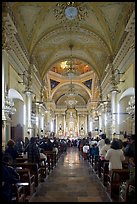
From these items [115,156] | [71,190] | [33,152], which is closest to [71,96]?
[33,152]

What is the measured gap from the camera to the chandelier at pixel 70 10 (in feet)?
45.9

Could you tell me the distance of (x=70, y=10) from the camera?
45.8 ft

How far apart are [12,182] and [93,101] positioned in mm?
30691

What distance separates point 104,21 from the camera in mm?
15742

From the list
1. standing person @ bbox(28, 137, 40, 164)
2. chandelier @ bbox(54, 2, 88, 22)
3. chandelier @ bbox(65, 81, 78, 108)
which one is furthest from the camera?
chandelier @ bbox(65, 81, 78, 108)

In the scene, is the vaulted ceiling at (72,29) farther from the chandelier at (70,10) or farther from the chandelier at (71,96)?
the chandelier at (71,96)

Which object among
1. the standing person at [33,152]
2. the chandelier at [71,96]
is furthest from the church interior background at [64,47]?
the chandelier at [71,96]

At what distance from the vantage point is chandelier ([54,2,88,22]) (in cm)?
1399

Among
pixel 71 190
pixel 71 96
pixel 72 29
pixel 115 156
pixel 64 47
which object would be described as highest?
pixel 72 29

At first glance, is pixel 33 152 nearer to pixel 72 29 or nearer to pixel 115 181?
pixel 115 181

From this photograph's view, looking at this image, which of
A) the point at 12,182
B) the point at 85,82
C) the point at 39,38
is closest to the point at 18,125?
the point at 39,38

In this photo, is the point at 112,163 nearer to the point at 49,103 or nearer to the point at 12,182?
the point at 12,182

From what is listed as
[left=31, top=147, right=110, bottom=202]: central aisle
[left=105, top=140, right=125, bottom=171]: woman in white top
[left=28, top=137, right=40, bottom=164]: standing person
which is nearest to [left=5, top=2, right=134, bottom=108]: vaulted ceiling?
[left=28, top=137, right=40, bottom=164]: standing person

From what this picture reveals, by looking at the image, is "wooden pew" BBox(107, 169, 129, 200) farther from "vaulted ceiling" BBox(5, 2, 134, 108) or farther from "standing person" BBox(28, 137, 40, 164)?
"vaulted ceiling" BBox(5, 2, 134, 108)
